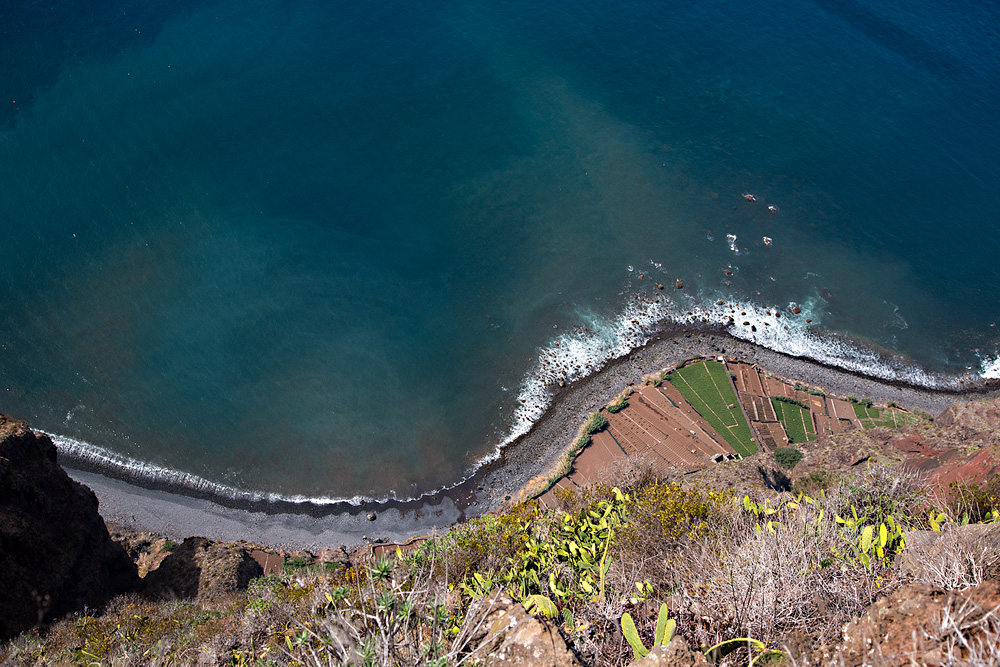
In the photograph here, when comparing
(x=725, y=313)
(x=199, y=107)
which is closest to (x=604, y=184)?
(x=725, y=313)

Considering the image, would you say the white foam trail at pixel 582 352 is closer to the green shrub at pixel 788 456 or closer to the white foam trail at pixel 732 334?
the white foam trail at pixel 732 334

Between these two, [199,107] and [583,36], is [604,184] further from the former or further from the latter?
[199,107]

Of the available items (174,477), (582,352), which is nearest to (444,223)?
(582,352)

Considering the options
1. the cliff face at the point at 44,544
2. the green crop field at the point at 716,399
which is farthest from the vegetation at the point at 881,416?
the cliff face at the point at 44,544

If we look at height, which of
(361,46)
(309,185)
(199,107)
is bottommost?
(309,185)

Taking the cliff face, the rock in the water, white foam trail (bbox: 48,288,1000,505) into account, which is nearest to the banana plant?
the rock in the water

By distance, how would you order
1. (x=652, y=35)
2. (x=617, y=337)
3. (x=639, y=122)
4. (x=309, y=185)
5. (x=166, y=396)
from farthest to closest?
(x=652, y=35) → (x=639, y=122) → (x=309, y=185) → (x=617, y=337) → (x=166, y=396)

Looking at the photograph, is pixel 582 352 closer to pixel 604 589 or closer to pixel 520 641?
pixel 604 589
